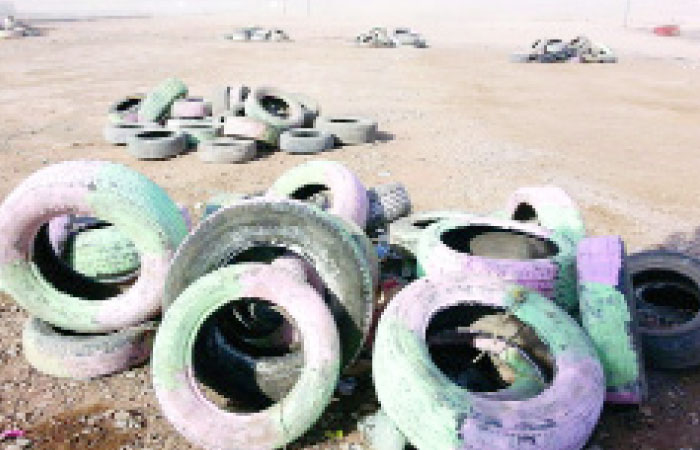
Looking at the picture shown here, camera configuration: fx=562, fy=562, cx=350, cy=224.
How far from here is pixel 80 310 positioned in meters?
4.37

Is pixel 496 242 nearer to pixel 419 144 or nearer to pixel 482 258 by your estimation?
pixel 482 258

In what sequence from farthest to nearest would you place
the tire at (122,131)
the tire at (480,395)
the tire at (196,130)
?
the tire at (122,131)
the tire at (196,130)
the tire at (480,395)

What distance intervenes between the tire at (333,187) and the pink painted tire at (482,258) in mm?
1025

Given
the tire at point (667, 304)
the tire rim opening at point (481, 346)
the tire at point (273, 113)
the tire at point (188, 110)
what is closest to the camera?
the tire rim opening at point (481, 346)

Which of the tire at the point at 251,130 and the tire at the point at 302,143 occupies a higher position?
the tire at the point at 251,130

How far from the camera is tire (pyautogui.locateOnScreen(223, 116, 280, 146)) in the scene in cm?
1037

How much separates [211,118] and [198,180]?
3.16 metres

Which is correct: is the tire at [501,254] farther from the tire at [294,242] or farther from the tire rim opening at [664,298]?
the tire rim opening at [664,298]

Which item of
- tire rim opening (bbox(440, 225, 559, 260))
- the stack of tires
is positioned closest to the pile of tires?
tire rim opening (bbox(440, 225, 559, 260))

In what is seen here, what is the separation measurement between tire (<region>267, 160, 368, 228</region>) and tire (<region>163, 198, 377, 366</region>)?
1.45 meters

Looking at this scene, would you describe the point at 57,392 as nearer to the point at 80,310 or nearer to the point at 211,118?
the point at 80,310

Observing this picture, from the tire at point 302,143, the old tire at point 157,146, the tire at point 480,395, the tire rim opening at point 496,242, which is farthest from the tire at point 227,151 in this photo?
the tire at point 480,395

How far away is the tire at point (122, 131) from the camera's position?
10.8 meters

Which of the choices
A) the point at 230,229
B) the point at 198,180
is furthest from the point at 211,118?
the point at 230,229
